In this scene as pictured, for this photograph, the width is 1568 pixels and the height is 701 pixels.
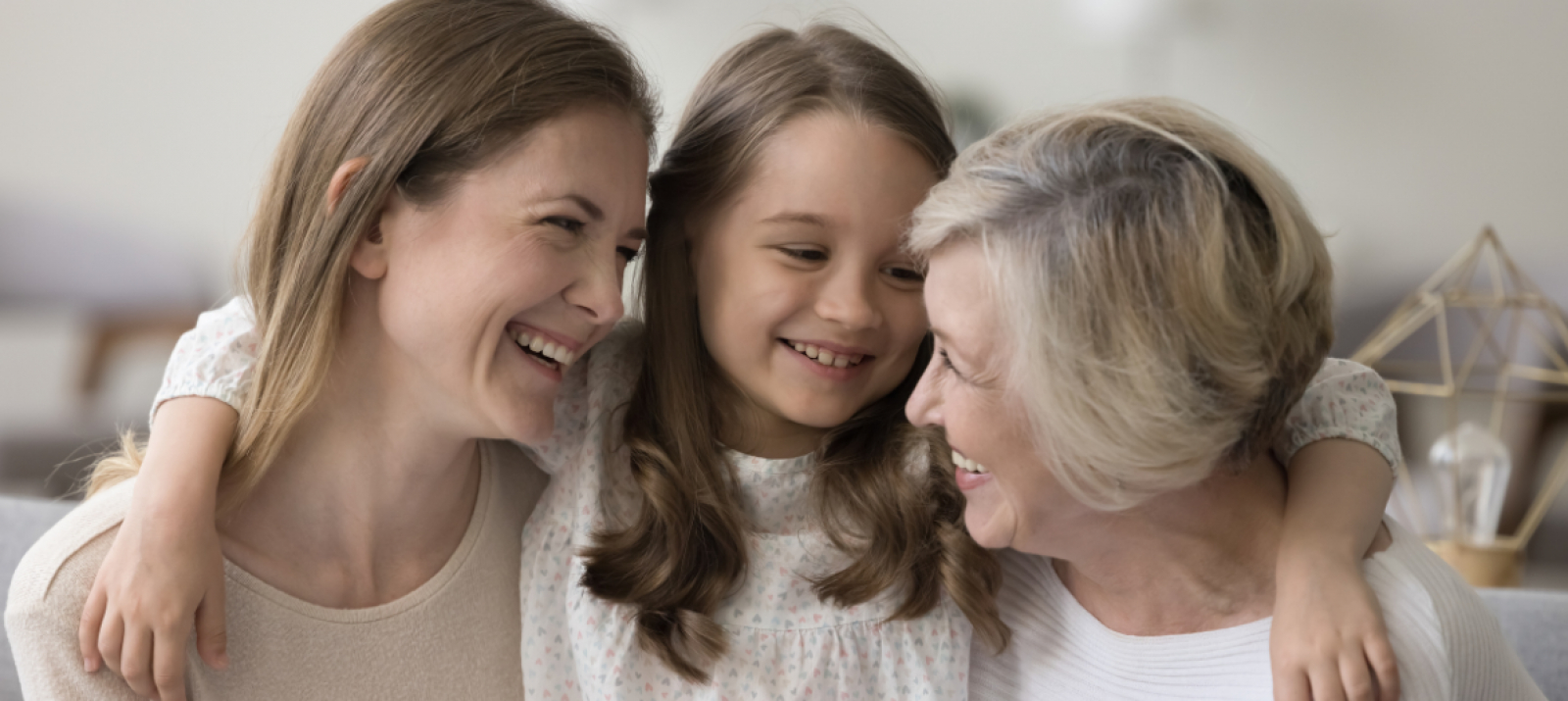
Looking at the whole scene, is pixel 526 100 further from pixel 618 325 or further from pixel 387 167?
pixel 618 325

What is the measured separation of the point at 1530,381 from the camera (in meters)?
3.48

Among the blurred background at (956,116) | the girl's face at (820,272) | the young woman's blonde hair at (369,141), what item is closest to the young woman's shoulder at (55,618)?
the young woman's blonde hair at (369,141)

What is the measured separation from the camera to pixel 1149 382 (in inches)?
42.8

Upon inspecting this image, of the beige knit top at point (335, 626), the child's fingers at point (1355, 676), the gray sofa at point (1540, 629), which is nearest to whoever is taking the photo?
the child's fingers at point (1355, 676)

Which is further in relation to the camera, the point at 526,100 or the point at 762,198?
the point at 762,198

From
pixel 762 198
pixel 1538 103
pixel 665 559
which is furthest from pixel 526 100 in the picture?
pixel 1538 103

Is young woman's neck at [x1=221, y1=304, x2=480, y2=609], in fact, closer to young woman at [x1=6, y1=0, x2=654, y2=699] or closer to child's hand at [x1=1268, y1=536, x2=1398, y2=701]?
young woman at [x1=6, y1=0, x2=654, y2=699]

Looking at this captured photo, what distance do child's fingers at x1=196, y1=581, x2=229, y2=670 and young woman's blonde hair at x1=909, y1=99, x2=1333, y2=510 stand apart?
827mm

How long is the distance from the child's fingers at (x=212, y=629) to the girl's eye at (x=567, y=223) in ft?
1.66

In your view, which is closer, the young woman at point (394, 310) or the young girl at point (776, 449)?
the young woman at point (394, 310)

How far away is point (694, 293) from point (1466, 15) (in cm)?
298

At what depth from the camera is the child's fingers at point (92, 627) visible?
3.75ft

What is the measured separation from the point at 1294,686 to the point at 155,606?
107 cm

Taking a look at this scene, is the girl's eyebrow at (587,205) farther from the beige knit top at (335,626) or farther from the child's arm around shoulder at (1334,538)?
the child's arm around shoulder at (1334,538)
